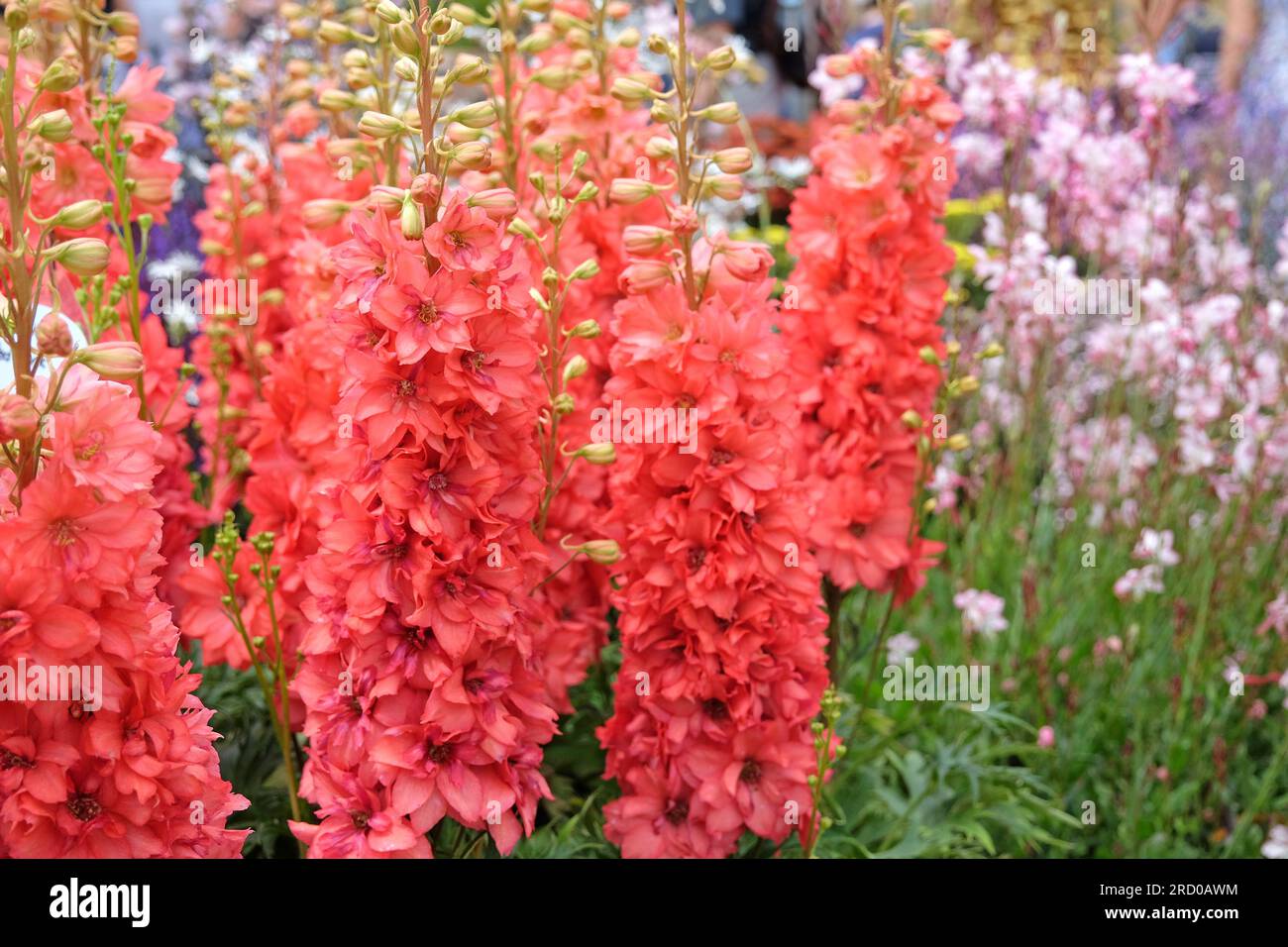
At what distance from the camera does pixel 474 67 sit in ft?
5.79

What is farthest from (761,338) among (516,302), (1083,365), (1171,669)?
(1083,365)

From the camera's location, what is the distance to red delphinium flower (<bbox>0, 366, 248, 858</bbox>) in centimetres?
137

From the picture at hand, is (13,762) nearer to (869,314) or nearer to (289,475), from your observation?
(289,475)

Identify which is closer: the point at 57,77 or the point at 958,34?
the point at 57,77

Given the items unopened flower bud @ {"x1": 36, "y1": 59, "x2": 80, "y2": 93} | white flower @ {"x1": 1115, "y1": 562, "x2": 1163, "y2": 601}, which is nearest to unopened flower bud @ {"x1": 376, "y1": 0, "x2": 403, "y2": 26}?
unopened flower bud @ {"x1": 36, "y1": 59, "x2": 80, "y2": 93}

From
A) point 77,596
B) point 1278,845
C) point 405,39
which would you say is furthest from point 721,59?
point 1278,845

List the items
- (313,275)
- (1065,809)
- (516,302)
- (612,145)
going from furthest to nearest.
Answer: (1065,809) < (612,145) < (313,275) < (516,302)

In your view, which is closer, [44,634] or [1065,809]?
[44,634]

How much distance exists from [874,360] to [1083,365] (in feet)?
7.64

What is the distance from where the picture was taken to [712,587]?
1.98 meters

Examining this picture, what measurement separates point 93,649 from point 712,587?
3.02 ft

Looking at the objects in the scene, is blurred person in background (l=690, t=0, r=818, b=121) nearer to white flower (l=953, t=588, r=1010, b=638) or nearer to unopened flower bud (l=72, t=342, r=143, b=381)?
white flower (l=953, t=588, r=1010, b=638)

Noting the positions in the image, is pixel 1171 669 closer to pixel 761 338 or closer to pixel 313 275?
pixel 761 338

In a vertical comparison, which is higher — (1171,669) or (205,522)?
(205,522)
